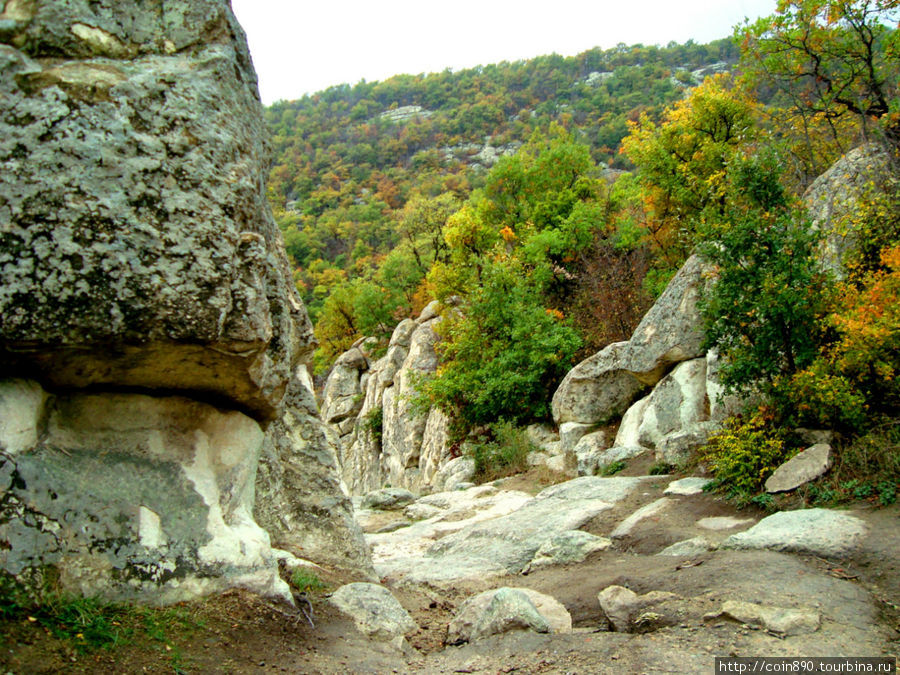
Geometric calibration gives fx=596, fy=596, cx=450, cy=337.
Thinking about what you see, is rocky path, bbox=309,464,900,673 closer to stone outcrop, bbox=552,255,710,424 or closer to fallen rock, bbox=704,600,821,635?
fallen rock, bbox=704,600,821,635

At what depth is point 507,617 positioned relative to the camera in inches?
180

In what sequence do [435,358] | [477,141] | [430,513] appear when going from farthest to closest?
[477,141] → [435,358] → [430,513]

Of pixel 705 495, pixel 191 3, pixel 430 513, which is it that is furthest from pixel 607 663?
pixel 430 513

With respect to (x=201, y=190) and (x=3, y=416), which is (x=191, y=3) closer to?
(x=201, y=190)

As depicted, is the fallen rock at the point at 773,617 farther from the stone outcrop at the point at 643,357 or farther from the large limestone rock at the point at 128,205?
the stone outcrop at the point at 643,357

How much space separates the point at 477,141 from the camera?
326 ft

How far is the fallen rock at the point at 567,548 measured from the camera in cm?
690

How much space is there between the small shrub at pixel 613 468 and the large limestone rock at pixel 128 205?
8.53 m

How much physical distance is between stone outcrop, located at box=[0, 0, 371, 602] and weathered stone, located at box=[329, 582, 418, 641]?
25.7 inches

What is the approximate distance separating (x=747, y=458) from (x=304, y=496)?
18.3ft

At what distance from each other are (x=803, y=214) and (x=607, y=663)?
22.6ft

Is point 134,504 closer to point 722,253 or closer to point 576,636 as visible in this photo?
point 576,636

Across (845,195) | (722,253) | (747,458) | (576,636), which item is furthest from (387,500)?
(845,195)

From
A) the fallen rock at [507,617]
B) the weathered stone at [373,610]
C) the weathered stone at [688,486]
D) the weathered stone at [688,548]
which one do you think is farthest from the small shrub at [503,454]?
the weathered stone at [373,610]
